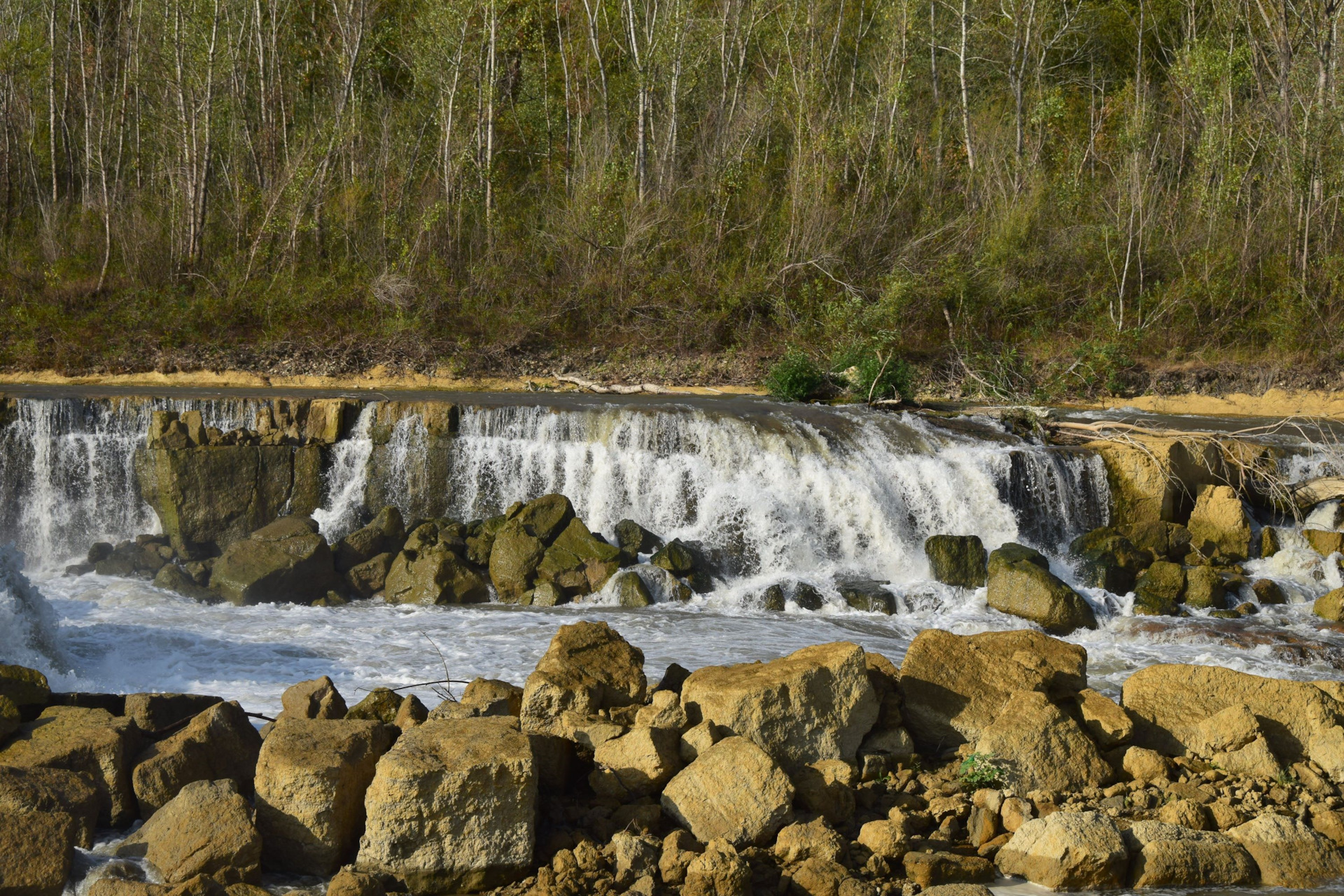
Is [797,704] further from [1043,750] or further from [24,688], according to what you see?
[24,688]

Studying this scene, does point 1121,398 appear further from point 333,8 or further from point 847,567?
point 333,8

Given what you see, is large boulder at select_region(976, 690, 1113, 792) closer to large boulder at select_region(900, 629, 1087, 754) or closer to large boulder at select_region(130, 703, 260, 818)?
large boulder at select_region(900, 629, 1087, 754)

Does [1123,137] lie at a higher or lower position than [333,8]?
lower

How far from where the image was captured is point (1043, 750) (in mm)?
5277

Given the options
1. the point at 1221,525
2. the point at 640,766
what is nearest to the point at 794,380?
the point at 1221,525

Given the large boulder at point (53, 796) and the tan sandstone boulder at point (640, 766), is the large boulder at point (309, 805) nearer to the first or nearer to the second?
the large boulder at point (53, 796)

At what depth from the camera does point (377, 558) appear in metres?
10.9

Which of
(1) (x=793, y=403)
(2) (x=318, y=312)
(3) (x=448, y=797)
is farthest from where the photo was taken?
(2) (x=318, y=312)

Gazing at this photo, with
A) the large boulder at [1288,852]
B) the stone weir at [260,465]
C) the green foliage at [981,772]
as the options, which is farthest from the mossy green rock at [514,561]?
the large boulder at [1288,852]

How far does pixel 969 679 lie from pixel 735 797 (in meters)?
1.82

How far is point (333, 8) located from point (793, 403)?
14532 mm

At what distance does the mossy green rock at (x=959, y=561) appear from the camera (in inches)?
415

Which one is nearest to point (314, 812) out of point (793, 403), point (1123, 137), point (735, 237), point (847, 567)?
point (847, 567)

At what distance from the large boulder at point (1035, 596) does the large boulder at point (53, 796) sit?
7.48 meters
